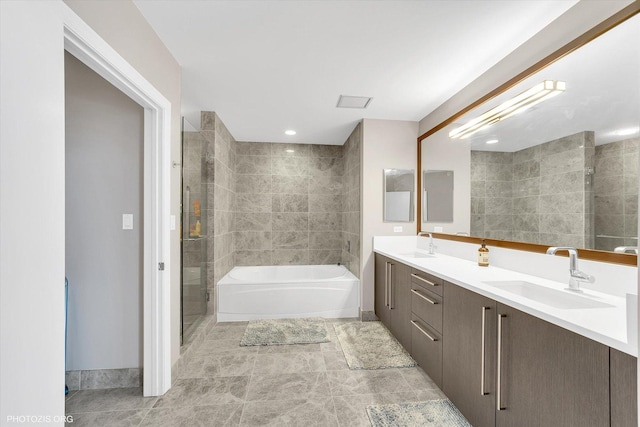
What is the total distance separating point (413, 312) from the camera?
7.73ft

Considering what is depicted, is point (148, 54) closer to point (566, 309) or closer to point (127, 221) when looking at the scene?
point (127, 221)

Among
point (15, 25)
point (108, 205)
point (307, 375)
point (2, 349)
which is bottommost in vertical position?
point (307, 375)

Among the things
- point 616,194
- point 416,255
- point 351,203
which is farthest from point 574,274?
point 351,203

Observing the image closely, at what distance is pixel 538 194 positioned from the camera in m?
1.83

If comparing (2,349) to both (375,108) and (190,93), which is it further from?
(375,108)

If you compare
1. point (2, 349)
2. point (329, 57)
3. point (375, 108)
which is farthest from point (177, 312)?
point (375, 108)

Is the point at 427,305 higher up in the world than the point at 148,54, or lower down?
lower down

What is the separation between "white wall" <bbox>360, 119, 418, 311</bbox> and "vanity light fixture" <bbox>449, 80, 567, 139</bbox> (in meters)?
0.73

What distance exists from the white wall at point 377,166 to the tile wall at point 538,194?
3.22ft

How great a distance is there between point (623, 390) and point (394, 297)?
1.90 metres

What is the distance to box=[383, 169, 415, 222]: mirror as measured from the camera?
3.29 metres

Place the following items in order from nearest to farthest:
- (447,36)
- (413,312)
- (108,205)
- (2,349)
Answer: (2,349), (447,36), (108,205), (413,312)

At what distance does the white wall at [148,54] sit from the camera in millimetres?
1305

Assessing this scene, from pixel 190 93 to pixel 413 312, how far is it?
2.88 meters
